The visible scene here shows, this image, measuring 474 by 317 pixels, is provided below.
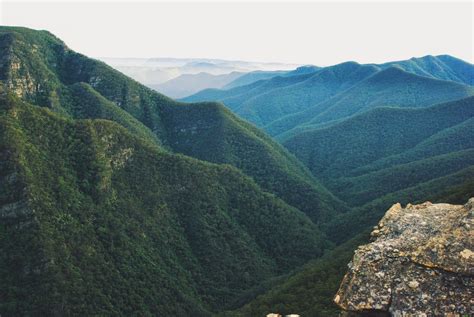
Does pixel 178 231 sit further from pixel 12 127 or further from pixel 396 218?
pixel 396 218

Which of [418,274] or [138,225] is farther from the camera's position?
[138,225]

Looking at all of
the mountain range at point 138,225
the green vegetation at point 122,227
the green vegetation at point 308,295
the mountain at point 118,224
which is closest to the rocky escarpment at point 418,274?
the mountain range at point 138,225

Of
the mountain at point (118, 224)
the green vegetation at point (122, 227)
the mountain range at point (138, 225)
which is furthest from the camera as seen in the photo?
the mountain at point (118, 224)

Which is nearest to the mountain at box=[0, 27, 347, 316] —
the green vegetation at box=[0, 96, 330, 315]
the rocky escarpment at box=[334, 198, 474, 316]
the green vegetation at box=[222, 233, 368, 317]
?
the green vegetation at box=[0, 96, 330, 315]

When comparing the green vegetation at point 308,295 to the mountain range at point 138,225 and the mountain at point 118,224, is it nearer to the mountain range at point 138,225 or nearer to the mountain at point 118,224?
the mountain range at point 138,225

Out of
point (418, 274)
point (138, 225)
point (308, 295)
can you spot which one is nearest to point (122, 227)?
point (138, 225)

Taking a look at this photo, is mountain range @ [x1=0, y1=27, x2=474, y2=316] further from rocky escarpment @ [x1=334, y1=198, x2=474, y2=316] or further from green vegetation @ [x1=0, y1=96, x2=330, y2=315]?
rocky escarpment @ [x1=334, y1=198, x2=474, y2=316]

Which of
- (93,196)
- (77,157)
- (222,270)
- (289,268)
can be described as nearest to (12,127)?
(77,157)

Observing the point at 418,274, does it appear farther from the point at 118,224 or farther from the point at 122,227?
the point at 122,227

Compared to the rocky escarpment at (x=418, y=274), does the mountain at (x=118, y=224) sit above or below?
below
